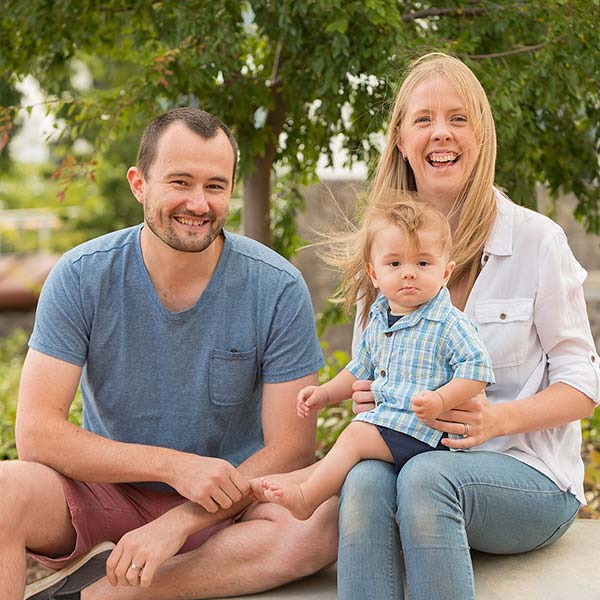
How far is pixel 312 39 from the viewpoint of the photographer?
3762 mm

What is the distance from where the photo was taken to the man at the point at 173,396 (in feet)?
9.22

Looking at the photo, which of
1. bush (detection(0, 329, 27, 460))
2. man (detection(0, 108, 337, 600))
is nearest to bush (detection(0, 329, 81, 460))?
bush (detection(0, 329, 27, 460))

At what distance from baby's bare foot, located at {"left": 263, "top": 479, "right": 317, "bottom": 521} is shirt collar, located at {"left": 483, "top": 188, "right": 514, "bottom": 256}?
0.83 metres

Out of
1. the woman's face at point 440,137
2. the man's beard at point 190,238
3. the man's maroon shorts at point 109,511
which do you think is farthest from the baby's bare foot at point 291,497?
the woman's face at point 440,137

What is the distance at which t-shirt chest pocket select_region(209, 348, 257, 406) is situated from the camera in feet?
9.80

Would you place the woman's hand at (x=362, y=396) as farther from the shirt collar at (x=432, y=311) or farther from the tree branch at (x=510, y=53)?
the tree branch at (x=510, y=53)

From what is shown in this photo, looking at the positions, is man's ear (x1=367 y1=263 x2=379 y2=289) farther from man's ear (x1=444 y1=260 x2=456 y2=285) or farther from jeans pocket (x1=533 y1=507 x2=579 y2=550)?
jeans pocket (x1=533 y1=507 x2=579 y2=550)

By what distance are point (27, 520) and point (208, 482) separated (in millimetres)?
489

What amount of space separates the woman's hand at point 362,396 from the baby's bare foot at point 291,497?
0.28m

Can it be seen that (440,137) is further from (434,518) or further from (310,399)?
(434,518)

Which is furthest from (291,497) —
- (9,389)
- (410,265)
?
(9,389)

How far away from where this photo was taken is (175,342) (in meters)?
2.99

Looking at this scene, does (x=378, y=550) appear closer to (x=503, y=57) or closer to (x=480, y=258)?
(x=480, y=258)

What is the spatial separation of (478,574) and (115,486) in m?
1.06
